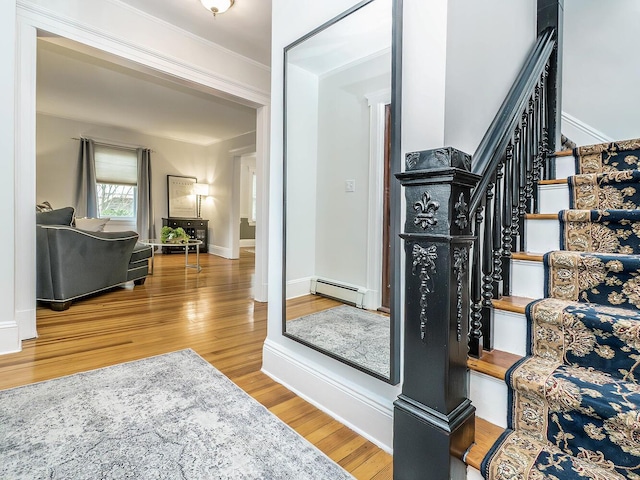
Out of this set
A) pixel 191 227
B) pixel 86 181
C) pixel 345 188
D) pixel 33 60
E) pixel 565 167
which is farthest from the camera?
pixel 191 227

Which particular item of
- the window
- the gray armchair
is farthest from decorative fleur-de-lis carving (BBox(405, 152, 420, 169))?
the window

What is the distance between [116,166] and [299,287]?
665 centimetres

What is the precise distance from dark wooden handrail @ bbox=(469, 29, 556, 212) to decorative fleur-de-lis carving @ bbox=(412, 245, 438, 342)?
0.79 ft

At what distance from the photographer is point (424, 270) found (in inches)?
38.4

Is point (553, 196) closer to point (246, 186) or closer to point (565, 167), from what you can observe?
point (565, 167)

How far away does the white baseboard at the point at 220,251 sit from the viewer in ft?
24.0

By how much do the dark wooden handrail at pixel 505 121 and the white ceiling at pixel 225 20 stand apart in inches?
83.7

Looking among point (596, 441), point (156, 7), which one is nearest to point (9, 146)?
point (156, 7)

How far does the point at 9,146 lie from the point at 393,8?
2.62 metres

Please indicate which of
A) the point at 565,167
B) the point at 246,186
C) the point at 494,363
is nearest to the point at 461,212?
the point at 494,363

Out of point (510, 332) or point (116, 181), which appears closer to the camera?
point (510, 332)

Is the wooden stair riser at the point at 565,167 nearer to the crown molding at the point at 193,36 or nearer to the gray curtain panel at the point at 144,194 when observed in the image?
the crown molding at the point at 193,36

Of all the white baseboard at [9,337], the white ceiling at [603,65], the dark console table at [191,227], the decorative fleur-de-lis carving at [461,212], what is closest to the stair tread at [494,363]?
the decorative fleur-de-lis carving at [461,212]

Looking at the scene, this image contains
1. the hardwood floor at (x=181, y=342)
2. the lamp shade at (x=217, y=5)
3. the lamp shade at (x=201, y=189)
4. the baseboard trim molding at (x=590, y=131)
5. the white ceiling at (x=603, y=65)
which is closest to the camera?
the hardwood floor at (x=181, y=342)
